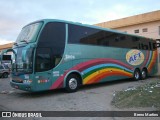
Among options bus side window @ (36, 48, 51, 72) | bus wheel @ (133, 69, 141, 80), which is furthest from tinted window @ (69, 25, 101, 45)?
bus wheel @ (133, 69, 141, 80)

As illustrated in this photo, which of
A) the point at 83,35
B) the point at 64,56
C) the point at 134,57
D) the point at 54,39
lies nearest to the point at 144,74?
the point at 134,57

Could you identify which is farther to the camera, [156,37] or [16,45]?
[156,37]

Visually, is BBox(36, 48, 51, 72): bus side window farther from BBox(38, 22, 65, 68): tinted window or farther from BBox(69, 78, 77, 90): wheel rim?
BBox(69, 78, 77, 90): wheel rim

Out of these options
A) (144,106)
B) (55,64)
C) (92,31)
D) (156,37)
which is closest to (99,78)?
(92,31)

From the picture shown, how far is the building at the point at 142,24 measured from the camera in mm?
24609

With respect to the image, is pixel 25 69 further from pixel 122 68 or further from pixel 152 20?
pixel 152 20

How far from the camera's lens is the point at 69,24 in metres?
13.5

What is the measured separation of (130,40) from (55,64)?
8294mm

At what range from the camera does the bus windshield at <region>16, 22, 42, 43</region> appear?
476 inches

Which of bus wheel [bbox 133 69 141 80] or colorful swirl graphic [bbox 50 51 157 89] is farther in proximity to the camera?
bus wheel [bbox 133 69 141 80]

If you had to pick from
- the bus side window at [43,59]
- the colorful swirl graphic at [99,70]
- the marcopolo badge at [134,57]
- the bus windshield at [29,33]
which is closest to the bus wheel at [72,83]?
the colorful swirl graphic at [99,70]

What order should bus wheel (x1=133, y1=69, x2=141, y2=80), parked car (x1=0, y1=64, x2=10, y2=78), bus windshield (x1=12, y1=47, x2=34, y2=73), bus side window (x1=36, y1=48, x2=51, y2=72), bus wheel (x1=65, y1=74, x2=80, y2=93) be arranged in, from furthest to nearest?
parked car (x1=0, y1=64, x2=10, y2=78), bus wheel (x1=133, y1=69, x2=141, y2=80), bus wheel (x1=65, y1=74, x2=80, y2=93), bus side window (x1=36, y1=48, x2=51, y2=72), bus windshield (x1=12, y1=47, x2=34, y2=73)

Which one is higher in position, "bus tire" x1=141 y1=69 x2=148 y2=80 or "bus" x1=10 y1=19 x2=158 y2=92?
"bus" x1=10 y1=19 x2=158 y2=92

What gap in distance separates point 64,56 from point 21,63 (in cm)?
224
